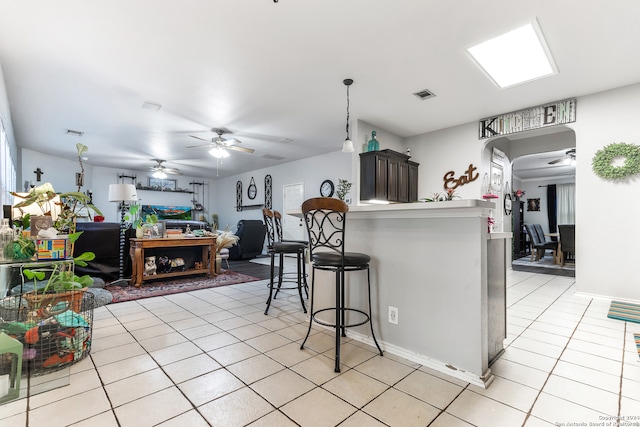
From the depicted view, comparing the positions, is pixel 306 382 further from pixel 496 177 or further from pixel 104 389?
pixel 496 177

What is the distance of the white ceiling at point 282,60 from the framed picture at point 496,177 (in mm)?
1153

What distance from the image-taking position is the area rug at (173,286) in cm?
360

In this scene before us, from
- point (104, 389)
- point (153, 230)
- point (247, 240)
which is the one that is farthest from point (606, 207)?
point (247, 240)

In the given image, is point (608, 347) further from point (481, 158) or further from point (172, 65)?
point (172, 65)

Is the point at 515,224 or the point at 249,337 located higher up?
the point at 515,224

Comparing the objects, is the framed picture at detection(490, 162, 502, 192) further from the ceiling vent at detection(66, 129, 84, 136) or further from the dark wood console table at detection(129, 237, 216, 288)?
the ceiling vent at detection(66, 129, 84, 136)

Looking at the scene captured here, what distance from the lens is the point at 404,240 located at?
203cm

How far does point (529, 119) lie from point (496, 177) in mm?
1384

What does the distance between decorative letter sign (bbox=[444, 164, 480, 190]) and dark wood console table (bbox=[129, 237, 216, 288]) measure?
4.08 metres

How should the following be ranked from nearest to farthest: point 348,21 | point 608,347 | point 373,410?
point 373,410
point 608,347
point 348,21

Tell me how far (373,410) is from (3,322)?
7.63 ft

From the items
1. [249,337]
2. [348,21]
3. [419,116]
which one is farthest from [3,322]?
[419,116]

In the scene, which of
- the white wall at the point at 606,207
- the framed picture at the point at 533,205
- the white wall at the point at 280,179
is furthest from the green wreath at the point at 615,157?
the framed picture at the point at 533,205

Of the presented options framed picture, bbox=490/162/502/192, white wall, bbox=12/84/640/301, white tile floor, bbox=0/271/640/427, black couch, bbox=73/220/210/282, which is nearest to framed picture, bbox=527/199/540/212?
framed picture, bbox=490/162/502/192
